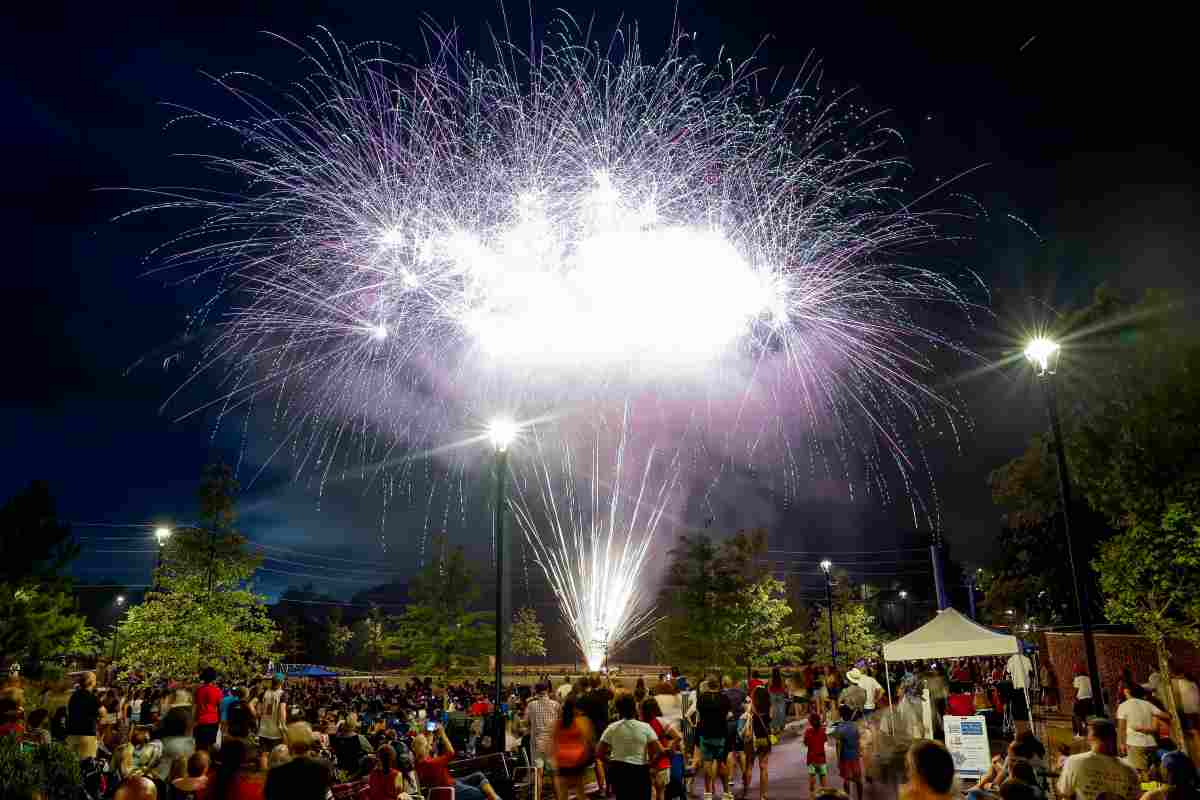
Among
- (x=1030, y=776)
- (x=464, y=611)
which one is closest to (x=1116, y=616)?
(x=1030, y=776)

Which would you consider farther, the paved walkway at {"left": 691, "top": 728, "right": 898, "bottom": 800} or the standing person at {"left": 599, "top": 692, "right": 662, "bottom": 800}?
the paved walkway at {"left": 691, "top": 728, "right": 898, "bottom": 800}

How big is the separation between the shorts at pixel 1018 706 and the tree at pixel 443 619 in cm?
2972

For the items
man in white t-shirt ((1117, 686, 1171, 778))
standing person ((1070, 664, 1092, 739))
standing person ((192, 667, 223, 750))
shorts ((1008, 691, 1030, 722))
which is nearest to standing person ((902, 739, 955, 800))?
standing person ((1070, 664, 1092, 739))

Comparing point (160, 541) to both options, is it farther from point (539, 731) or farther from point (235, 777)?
point (235, 777)

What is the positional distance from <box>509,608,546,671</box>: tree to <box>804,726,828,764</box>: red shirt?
190ft

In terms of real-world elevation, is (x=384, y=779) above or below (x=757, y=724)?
below

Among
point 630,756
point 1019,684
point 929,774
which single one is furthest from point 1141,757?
point 1019,684

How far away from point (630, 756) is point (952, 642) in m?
11.3

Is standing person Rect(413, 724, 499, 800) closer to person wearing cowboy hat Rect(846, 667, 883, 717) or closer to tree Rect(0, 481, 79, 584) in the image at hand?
person wearing cowboy hat Rect(846, 667, 883, 717)

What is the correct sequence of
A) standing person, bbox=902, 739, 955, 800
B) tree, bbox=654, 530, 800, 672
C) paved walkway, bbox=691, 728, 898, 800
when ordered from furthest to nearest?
tree, bbox=654, 530, 800, 672 → paved walkway, bbox=691, 728, 898, 800 → standing person, bbox=902, 739, 955, 800

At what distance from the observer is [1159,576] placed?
17078 mm

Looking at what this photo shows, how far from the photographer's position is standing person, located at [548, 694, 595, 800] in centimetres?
878

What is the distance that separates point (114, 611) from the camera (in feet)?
297

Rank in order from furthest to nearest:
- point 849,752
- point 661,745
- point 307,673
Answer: point 307,673
point 849,752
point 661,745
